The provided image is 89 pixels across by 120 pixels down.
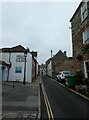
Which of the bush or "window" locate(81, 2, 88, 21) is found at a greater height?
"window" locate(81, 2, 88, 21)

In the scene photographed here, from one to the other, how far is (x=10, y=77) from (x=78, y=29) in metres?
14.9

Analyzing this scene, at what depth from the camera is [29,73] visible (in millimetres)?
31656

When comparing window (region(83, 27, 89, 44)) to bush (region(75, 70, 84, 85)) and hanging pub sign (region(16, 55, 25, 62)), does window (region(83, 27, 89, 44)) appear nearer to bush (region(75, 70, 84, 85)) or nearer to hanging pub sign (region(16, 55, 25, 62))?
bush (region(75, 70, 84, 85))

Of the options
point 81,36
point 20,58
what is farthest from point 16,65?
point 81,36

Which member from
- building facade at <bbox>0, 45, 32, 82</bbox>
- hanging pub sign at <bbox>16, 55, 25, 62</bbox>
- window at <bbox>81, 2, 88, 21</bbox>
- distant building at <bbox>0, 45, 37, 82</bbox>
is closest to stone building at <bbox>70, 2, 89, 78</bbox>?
window at <bbox>81, 2, 88, 21</bbox>

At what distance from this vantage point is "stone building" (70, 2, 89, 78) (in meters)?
19.1

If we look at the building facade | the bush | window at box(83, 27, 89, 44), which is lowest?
the bush

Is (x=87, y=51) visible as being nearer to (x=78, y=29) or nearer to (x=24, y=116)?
(x=78, y=29)

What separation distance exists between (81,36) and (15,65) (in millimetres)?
14410

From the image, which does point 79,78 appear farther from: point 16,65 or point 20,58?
point 16,65

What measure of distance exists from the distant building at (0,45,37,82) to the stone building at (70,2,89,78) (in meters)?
9.98

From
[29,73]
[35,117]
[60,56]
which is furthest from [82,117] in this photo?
[60,56]

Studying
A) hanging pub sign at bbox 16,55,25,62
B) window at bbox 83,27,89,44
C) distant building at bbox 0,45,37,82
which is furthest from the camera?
hanging pub sign at bbox 16,55,25,62

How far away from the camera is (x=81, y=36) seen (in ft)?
69.2
